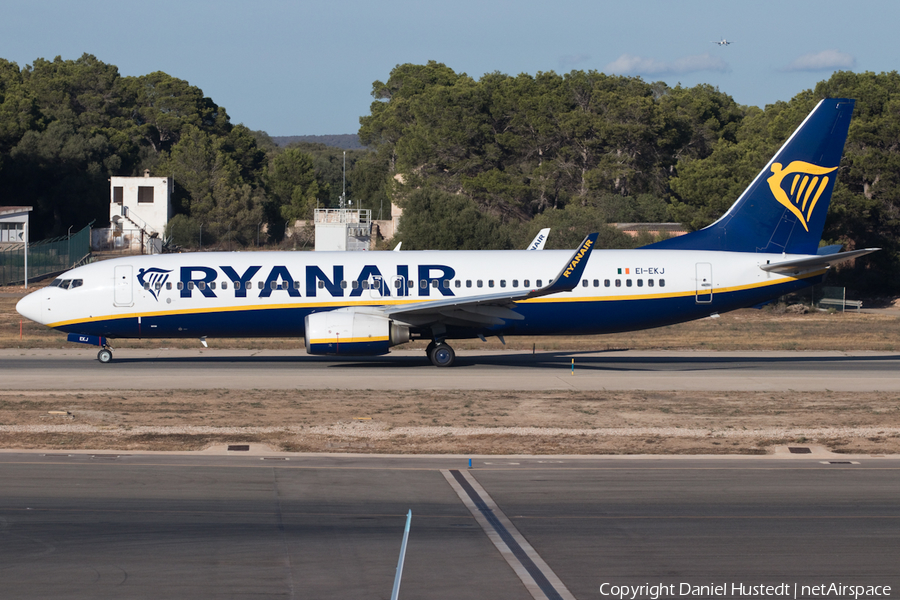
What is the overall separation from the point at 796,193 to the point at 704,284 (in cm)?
456

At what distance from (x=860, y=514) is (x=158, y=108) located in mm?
118431

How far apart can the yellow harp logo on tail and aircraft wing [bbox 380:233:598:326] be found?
7.14m

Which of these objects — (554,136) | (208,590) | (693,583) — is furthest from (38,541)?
(554,136)

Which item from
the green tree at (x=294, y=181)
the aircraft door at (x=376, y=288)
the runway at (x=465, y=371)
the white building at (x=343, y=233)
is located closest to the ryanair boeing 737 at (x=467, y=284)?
the aircraft door at (x=376, y=288)

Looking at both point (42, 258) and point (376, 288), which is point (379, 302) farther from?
point (42, 258)

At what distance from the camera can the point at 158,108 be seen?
4653 inches

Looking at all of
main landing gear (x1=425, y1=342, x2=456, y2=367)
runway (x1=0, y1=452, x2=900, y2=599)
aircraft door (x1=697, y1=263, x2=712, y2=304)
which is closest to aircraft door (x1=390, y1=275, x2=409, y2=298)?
main landing gear (x1=425, y1=342, x2=456, y2=367)

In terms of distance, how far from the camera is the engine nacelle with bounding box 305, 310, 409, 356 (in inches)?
1040

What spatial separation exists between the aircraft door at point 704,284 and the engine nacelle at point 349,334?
9877mm

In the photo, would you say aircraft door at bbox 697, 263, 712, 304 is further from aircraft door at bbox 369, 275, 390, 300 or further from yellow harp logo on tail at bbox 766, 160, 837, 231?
aircraft door at bbox 369, 275, 390, 300

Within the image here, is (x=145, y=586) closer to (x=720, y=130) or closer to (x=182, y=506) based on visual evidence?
(x=182, y=506)

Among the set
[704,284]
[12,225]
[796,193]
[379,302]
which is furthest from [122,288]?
[12,225]

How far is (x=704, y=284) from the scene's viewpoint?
2900cm

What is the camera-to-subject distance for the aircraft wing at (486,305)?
26.2 meters
